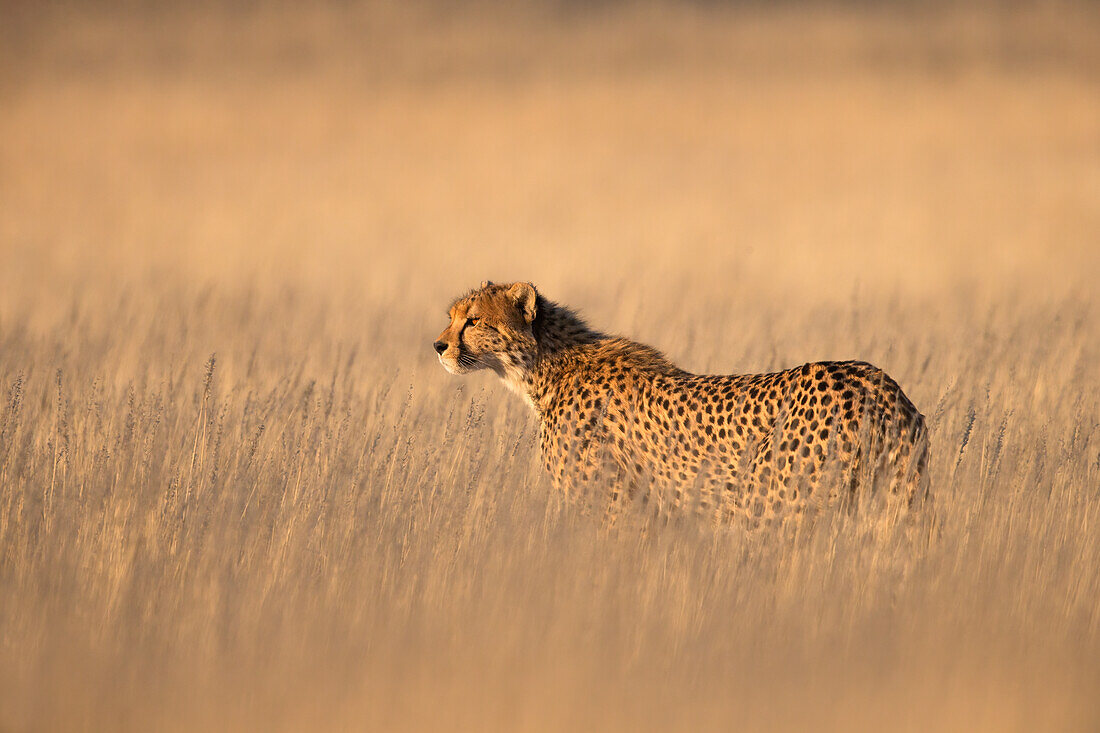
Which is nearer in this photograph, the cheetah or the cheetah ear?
the cheetah

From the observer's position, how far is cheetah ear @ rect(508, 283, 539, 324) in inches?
201

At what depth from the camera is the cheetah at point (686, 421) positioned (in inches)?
153

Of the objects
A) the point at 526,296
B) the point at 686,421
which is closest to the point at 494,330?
the point at 526,296

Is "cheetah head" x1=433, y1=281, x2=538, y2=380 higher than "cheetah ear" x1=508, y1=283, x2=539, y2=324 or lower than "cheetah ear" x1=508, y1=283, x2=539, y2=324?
lower

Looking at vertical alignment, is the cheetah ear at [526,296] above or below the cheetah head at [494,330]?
above

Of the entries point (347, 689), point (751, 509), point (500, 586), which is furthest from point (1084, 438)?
point (347, 689)

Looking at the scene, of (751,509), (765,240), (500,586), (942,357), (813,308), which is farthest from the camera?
(765,240)

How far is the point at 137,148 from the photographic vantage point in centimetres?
1620

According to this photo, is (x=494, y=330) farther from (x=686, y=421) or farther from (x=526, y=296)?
(x=686, y=421)

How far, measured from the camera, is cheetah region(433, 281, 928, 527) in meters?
3.89

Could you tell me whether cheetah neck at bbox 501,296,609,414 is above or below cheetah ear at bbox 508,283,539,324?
below

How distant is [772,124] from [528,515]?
13.8 m

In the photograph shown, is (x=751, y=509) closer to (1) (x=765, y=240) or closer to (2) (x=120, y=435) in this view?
(2) (x=120, y=435)

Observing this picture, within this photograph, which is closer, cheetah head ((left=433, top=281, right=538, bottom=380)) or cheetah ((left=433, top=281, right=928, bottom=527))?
cheetah ((left=433, top=281, right=928, bottom=527))
